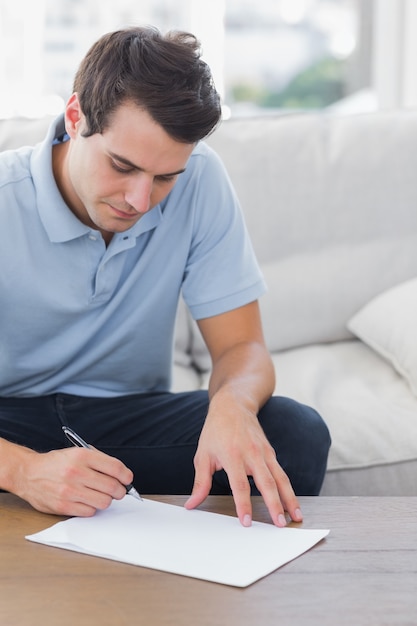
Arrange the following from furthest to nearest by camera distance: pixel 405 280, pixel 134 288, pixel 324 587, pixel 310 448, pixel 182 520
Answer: pixel 405 280
pixel 134 288
pixel 310 448
pixel 182 520
pixel 324 587

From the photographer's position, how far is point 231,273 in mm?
1550

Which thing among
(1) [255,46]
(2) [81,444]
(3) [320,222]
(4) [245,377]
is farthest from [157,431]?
(1) [255,46]

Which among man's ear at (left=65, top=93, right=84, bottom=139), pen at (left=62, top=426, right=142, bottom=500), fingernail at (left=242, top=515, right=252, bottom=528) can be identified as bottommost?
fingernail at (left=242, top=515, right=252, bottom=528)

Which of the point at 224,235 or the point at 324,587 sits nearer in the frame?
the point at 324,587

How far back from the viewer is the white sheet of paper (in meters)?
0.93

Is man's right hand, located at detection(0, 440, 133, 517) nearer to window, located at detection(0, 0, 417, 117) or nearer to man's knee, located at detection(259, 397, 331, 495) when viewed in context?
man's knee, located at detection(259, 397, 331, 495)

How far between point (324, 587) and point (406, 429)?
2.49 feet

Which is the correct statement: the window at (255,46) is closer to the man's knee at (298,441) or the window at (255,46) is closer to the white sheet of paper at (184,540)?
the man's knee at (298,441)

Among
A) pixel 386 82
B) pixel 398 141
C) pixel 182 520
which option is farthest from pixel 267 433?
pixel 386 82

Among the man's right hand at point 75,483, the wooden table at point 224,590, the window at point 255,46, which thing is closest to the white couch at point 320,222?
the man's right hand at point 75,483

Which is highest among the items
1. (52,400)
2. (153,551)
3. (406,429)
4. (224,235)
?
(224,235)

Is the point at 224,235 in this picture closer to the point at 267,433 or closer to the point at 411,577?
the point at 267,433

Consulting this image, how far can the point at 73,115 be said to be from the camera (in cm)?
137

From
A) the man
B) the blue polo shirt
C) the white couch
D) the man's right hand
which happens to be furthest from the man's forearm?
the white couch
